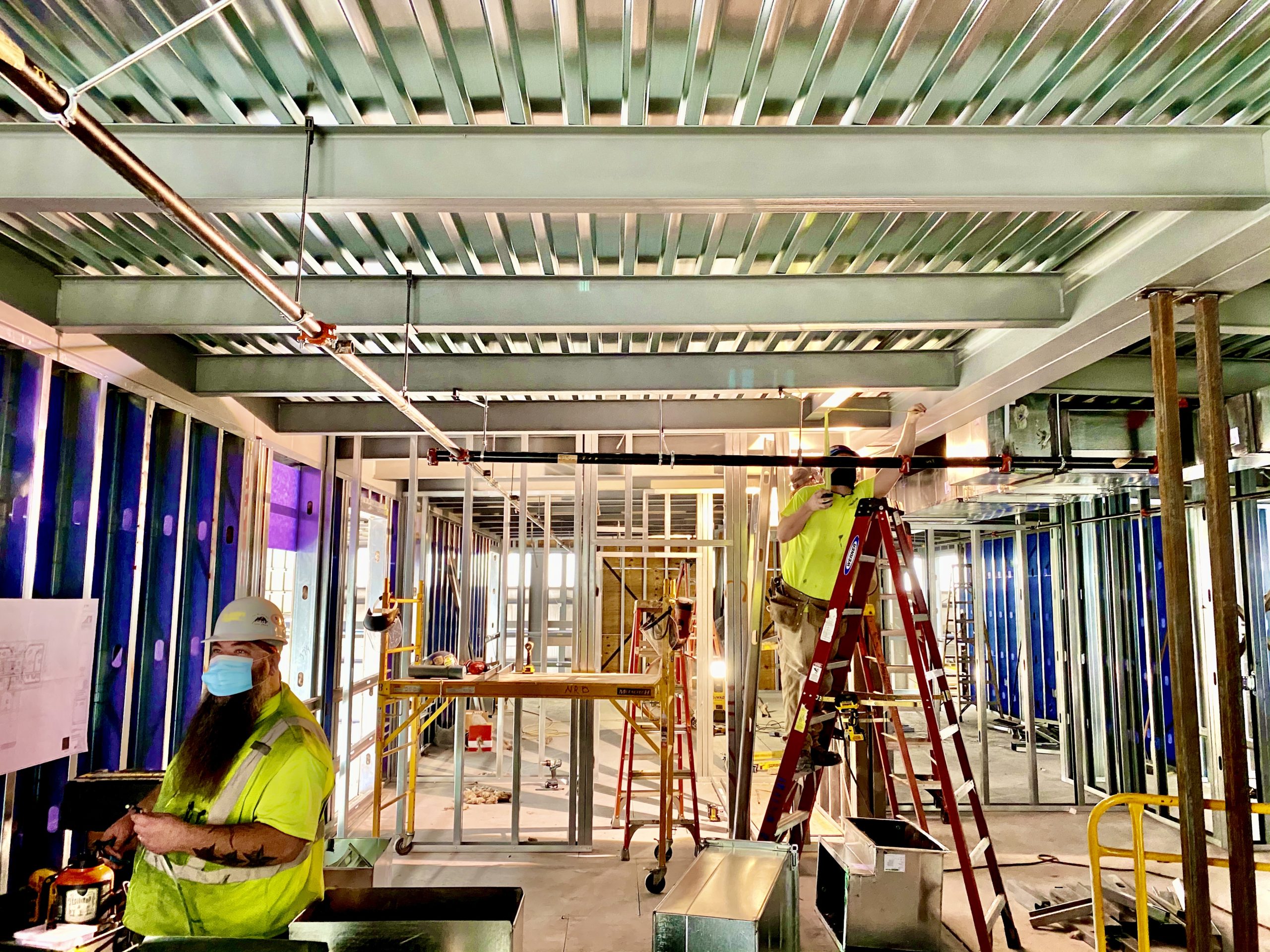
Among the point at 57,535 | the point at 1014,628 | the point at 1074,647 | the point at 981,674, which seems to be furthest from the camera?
the point at 1014,628

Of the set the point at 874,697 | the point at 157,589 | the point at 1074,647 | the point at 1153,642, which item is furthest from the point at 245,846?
the point at 1074,647

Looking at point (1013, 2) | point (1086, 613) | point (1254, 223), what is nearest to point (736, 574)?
point (1086, 613)

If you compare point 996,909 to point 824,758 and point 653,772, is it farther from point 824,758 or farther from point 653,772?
point 653,772

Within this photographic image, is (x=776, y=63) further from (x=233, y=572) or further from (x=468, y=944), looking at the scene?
(x=233, y=572)

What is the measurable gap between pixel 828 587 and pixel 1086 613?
13.4 ft

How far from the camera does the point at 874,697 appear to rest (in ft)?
12.8

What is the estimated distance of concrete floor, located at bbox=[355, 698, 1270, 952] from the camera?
14.6 feet

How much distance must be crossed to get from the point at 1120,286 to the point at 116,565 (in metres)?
4.80

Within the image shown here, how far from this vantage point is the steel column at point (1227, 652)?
2.64 m

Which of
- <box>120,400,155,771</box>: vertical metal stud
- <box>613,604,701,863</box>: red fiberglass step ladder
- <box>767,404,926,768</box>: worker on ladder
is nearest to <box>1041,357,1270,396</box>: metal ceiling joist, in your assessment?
<box>767,404,926,768</box>: worker on ladder

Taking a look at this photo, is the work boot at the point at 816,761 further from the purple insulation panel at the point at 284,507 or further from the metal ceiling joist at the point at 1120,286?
the purple insulation panel at the point at 284,507

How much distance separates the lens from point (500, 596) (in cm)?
667

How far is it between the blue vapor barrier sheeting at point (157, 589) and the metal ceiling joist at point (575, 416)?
45.7 inches

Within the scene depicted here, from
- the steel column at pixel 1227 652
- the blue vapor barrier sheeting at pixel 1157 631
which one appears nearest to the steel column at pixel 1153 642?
the blue vapor barrier sheeting at pixel 1157 631
